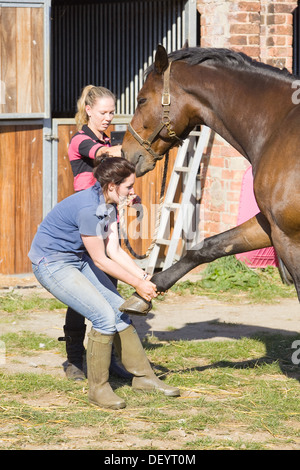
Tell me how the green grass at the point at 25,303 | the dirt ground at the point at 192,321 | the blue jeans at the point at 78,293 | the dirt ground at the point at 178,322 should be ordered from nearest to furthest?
the blue jeans at the point at 78,293 < the dirt ground at the point at 178,322 < the dirt ground at the point at 192,321 < the green grass at the point at 25,303

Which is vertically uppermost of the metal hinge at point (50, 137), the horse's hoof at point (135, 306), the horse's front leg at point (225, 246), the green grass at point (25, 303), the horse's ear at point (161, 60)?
the horse's ear at point (161, 60)

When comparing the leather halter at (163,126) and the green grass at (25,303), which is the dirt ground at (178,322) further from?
the leather halter at (163,126)

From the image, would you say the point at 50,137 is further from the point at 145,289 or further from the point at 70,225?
the point at 145,289

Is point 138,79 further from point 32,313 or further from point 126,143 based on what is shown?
point 126,143

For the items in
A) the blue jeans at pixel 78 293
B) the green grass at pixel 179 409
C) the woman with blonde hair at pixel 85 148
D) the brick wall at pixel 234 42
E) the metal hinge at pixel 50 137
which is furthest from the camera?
the brick wall at pixel 234 42

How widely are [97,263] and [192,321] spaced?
2.50 m

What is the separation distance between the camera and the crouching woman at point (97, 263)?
4.43 metres

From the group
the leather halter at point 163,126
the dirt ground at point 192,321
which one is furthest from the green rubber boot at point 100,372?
the leather halter at point 163,126

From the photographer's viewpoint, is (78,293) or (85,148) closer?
(78,293)

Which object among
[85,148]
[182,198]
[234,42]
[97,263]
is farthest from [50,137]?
[97,263]

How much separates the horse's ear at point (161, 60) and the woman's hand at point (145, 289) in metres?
1.27

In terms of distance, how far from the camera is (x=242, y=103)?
15.4 ft
